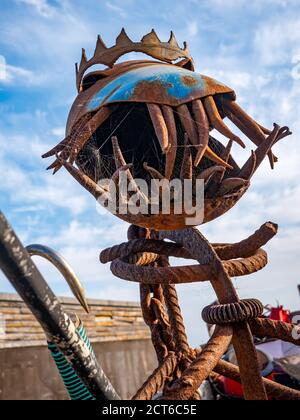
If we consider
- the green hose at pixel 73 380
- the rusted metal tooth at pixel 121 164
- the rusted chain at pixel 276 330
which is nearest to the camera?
the green hose at pixel 73 380

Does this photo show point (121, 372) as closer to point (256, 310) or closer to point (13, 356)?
point (13, 356)

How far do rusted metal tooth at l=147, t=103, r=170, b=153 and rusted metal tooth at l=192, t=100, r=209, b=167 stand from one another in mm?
157

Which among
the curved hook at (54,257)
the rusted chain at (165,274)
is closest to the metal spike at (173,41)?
the rusted chain at (165,274)

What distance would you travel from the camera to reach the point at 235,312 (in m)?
1.97

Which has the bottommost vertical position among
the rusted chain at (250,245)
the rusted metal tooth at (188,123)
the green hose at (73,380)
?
the green hose at (73,380)

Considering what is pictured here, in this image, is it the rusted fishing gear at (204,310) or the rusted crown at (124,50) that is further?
the rusted crown at (124,50)

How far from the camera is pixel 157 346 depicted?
2479 millimetres

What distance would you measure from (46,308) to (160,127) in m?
1.10

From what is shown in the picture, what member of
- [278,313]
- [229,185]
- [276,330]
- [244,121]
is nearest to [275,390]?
[276,330]

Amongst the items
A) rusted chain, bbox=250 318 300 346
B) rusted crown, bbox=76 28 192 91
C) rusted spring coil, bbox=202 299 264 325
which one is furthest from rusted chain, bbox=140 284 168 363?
rusted crown, bbox=76 28 192 91

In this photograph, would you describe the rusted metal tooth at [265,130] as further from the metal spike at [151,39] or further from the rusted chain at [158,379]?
the rusted chain at [158,379]

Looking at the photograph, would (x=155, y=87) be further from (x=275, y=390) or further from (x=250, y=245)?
(x=275, y=390)

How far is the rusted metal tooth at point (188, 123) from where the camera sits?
1758 mm

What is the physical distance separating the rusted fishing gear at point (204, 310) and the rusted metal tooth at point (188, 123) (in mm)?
728
